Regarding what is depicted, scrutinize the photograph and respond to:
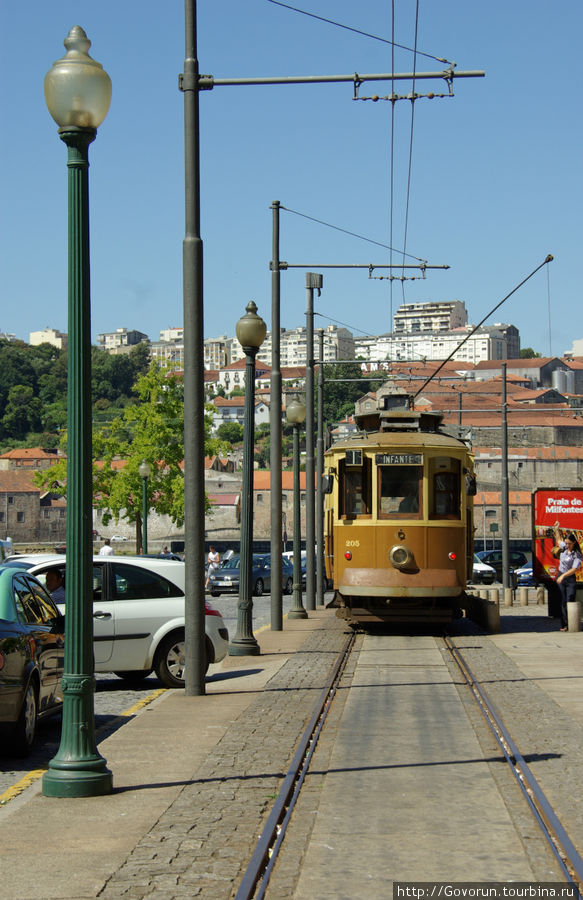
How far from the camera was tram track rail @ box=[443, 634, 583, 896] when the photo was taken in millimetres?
6738

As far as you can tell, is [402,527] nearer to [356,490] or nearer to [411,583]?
[411,583]

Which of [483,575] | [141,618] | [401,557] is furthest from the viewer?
[483,575]

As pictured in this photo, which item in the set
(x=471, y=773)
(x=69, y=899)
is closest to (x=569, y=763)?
(x=471, y=773)

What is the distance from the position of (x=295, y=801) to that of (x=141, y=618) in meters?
6.81

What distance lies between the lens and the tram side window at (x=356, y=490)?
23.4 metres

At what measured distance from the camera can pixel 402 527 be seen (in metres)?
22.9

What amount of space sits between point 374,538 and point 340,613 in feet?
6.21

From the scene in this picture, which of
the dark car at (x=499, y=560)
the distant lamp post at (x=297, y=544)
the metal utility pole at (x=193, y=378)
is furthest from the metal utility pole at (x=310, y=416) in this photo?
the dark car at (x=499, y=560)

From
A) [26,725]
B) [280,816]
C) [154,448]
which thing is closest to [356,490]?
[26,725]

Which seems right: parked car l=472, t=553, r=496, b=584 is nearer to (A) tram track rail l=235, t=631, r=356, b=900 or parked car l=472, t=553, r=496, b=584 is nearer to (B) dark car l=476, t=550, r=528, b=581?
(B) dark car l=476, t=550, r=528, b=581

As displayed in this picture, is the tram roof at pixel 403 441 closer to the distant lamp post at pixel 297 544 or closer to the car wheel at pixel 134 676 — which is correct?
the distant lamp post at pixel 297 544

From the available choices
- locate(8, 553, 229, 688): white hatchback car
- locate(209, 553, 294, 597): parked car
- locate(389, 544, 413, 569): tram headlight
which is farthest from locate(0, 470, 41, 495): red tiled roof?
locate(8, 553, 229, 688): white hatchback car

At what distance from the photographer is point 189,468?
14234mm

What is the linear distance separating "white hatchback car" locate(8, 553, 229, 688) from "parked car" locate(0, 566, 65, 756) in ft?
8.46
